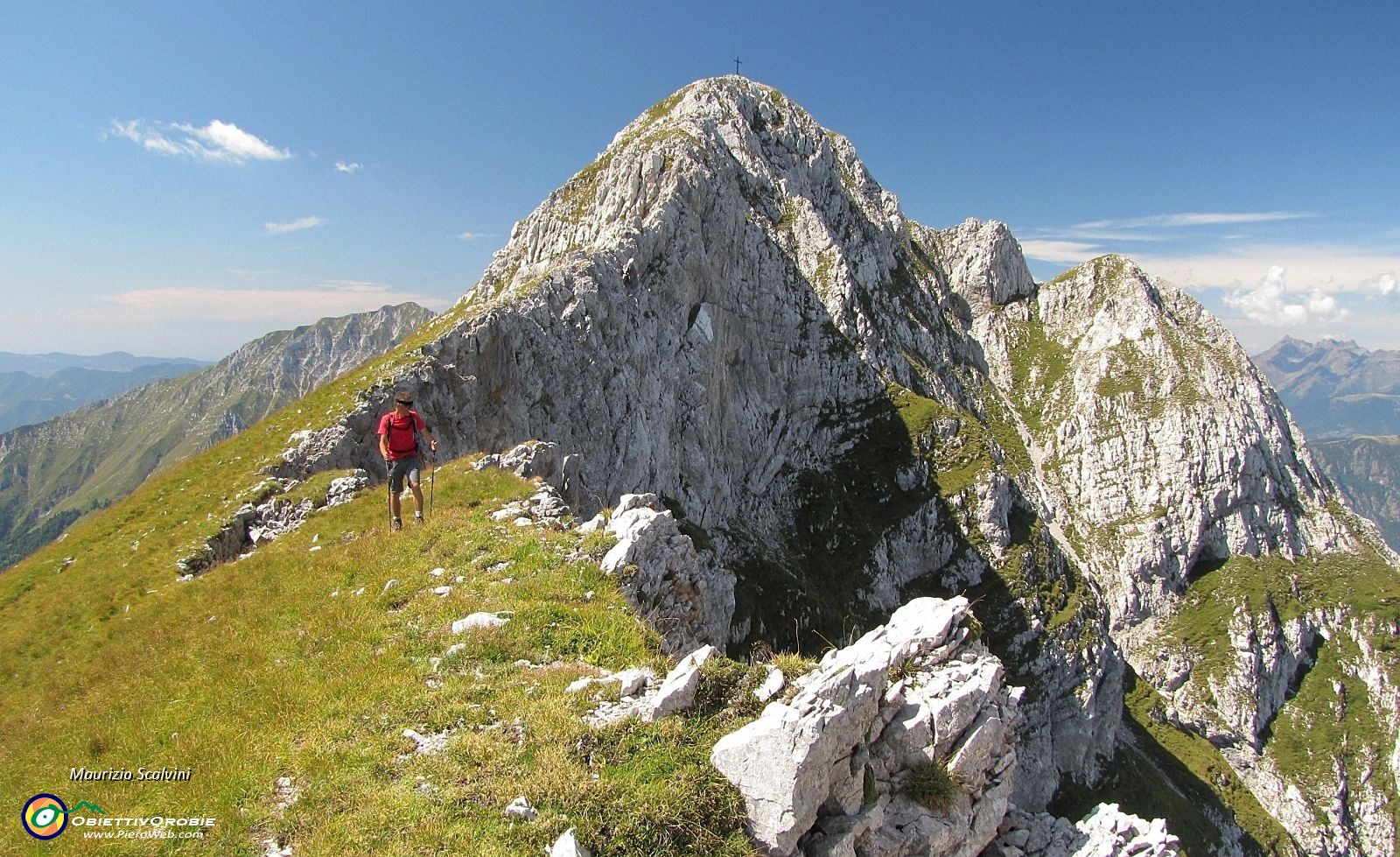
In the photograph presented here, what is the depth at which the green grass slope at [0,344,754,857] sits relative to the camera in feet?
25.8

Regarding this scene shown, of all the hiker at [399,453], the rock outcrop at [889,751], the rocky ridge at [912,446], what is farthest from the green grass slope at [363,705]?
the rocky ridge at [912,446]

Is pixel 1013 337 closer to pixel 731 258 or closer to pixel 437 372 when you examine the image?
pixel 731 258

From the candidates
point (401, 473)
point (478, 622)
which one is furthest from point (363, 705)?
point (401, 473)

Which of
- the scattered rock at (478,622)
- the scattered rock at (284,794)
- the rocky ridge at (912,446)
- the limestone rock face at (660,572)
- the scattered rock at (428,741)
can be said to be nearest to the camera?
the scattered rock at (284,794)

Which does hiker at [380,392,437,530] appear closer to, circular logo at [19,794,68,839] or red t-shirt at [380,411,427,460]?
red t-shirt at [380,411,427,460]

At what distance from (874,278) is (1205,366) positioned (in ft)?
256

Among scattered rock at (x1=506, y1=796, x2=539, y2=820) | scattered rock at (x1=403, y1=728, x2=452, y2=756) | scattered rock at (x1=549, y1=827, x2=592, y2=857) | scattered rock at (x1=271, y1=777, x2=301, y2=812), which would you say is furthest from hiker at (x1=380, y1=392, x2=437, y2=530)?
scattered rock at (x1=549, y1=827, x2=592, y2=857)

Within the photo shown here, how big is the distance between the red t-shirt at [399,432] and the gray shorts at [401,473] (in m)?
0.20

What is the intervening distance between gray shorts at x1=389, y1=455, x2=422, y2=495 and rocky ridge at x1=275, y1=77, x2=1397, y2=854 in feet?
28.3

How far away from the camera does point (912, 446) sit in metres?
90.9

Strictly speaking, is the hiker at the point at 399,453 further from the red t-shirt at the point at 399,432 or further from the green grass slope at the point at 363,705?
the green grass slope at the point at 363,705

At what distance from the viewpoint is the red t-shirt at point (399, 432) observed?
1891cm

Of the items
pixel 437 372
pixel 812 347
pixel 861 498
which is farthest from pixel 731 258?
pixel 437 372

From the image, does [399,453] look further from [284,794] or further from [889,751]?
[889,751]
